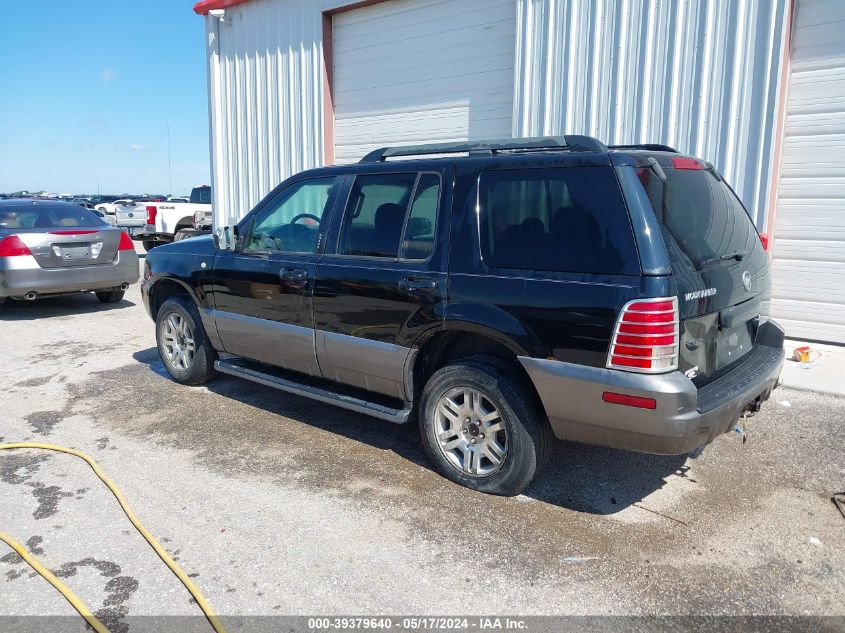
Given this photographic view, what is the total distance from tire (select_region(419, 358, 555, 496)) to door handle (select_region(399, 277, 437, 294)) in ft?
1.52

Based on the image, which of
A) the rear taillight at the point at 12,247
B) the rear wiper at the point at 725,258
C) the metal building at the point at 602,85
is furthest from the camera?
the rear taillight at the point at 12,247

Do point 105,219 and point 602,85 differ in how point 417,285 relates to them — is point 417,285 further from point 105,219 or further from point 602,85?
point 105,219

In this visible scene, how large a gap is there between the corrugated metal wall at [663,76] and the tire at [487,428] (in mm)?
4782

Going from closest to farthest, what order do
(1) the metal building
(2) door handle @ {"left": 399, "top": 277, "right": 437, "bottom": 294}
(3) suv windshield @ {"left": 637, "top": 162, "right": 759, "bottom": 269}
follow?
1. (3) suv windshield @ {"left": 637, "top": 162, "right": 759, "bottom": 269}
2. (2) door handle @ {"left": 399, "top": 277, "right": 437, "bottom": 294}
3. (1) the metal building

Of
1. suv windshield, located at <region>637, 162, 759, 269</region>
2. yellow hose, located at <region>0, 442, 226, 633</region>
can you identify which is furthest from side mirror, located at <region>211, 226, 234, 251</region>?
suv windshield, located at <region>637, 162, 759, 269</region>

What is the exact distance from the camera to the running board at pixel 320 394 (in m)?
4.29

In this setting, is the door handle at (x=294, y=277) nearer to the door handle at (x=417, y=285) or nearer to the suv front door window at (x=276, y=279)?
the suv front door window at (x=276, y=279)

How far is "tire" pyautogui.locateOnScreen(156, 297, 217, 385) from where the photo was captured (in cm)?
582

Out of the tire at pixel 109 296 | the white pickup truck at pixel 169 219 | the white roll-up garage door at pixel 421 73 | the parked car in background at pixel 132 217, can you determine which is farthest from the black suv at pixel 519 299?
the parked car in background at pixel 132 217

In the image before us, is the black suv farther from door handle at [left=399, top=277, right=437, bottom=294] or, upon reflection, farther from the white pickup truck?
the white pickup truck

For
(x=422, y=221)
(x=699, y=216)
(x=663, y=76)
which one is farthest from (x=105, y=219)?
(x=699, y=216)

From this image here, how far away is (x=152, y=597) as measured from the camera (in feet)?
9.72

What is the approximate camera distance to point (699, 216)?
3674 millimetres

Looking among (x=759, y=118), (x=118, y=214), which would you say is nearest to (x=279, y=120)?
(x=759, y=118)
